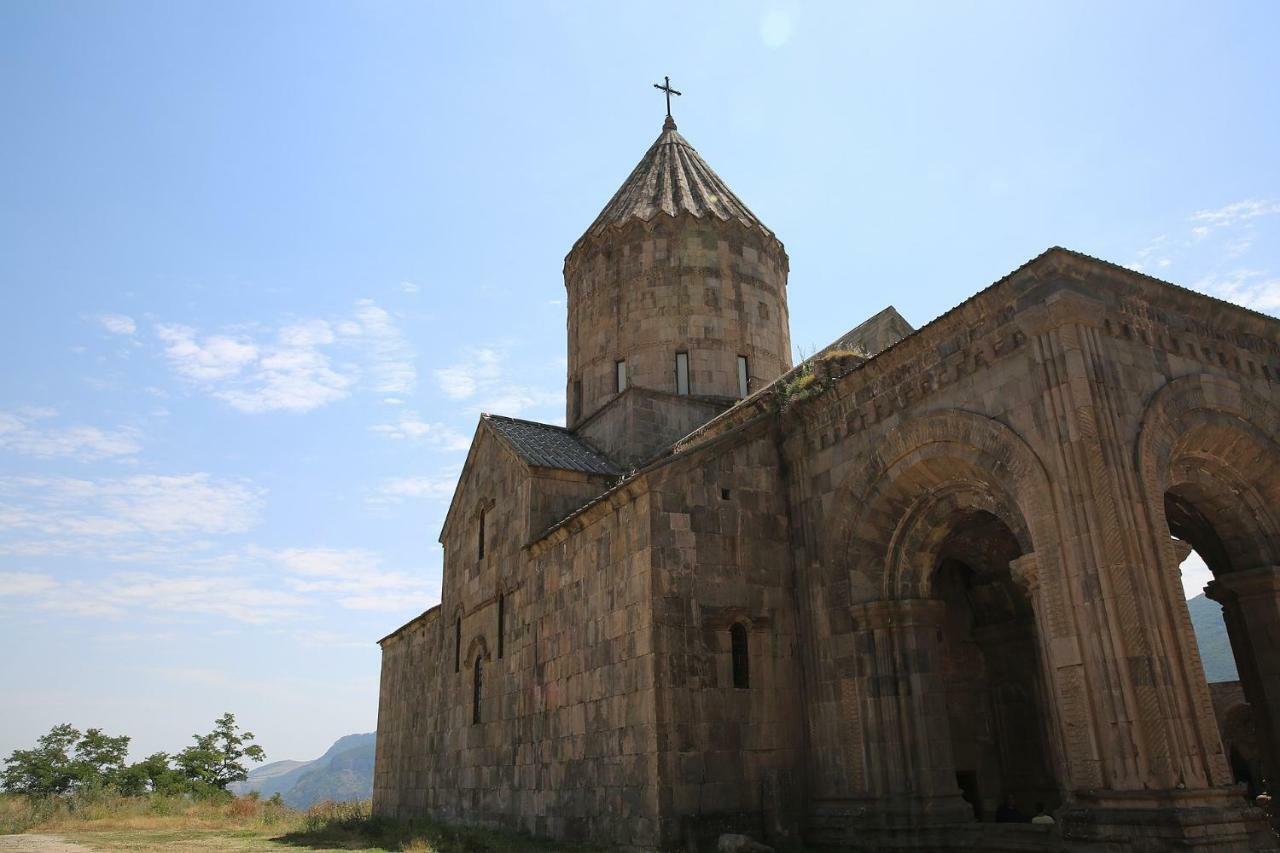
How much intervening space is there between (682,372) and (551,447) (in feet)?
9.44

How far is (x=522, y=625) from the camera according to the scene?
13445 mm

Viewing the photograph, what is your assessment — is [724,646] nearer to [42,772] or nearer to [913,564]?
[913,564]

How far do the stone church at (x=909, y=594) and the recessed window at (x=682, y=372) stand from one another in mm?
664

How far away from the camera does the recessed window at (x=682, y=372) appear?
1623cm

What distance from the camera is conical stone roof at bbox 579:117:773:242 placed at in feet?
56.8

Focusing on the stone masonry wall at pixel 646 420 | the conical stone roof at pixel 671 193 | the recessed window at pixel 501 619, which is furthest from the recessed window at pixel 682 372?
the recessed window at pixel 501 619

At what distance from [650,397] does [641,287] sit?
2.62 meters

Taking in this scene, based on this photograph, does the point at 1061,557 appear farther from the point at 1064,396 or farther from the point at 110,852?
the point at 110,852

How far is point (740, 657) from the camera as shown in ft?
35.3

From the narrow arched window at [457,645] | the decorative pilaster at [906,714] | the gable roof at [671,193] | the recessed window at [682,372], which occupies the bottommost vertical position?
the decorative pilaster at [906,714]

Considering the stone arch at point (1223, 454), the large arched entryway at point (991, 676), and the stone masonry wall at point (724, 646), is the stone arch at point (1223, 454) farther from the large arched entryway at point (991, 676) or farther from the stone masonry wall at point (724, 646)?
the stone masonry wall at point (724, 646)

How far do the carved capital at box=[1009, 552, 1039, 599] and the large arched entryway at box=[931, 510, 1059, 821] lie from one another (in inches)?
126

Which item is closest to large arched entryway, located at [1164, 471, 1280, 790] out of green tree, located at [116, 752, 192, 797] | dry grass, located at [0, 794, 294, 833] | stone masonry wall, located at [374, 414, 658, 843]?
stone masonry wall, located at [374, 414, 658, 843]

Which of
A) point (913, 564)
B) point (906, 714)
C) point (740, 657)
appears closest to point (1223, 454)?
point (913, 564)
